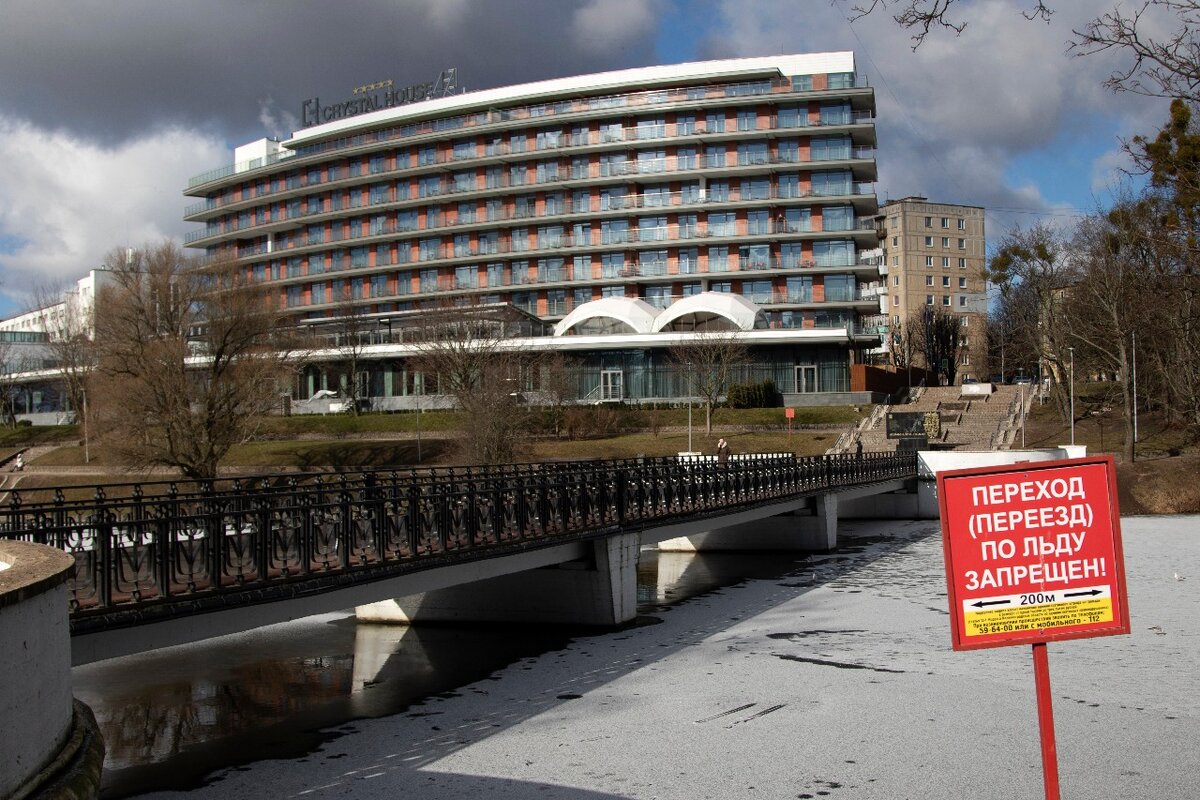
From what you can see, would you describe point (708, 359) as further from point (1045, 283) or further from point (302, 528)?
point (302, 528)

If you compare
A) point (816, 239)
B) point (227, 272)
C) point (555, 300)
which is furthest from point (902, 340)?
point (227, 272)

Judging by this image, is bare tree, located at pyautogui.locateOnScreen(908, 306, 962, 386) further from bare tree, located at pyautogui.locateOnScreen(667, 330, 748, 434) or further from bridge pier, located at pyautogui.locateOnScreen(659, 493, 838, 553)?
bridge pier, located at pyautogui.locateOnScreen(659, 493, 838, 553)

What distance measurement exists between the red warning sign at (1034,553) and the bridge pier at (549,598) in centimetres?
1532

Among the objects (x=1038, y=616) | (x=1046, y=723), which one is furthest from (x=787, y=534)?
(x=1038, y=616)

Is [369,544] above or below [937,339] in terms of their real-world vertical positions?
→ below

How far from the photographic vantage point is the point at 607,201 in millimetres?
90375

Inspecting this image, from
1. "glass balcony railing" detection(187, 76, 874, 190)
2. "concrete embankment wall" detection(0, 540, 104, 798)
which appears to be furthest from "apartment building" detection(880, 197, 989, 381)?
"concrete embankment wall" detection(0, 540, 104, 798)

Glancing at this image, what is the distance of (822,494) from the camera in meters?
35.1

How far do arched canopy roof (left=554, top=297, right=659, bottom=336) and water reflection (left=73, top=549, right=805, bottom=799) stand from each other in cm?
5642

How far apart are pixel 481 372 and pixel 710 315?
24.0 m

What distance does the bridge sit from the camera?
11250 mm

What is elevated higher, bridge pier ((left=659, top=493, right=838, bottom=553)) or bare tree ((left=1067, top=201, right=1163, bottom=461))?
bare tree ((left=1067, top=201, right=1163, bottom=461))

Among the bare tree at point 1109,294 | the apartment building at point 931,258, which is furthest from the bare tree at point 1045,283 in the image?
the apartment building at point 931,258

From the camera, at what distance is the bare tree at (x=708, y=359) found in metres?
71.1
